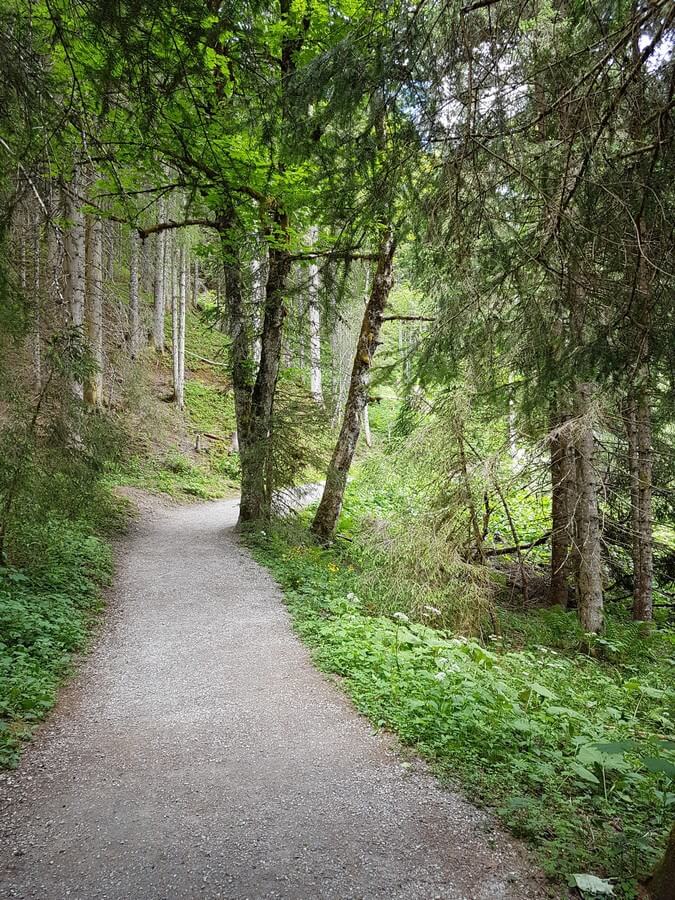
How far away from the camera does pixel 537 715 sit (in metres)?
4.21

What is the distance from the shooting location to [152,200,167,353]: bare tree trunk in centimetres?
2075

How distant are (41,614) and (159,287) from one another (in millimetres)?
19164

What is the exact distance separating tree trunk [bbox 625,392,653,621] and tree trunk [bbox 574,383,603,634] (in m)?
1.00

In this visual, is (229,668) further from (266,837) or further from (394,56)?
(394,56)

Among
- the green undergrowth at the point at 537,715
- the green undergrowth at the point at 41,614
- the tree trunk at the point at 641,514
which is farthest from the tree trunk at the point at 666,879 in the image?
the tree trunk at the point at 641,514

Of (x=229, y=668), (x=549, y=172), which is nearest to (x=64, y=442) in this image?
(x=229, y=668)

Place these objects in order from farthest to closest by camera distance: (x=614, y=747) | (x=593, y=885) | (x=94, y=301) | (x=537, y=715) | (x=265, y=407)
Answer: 1. (x=94, y=301)
2. (x=265, y=407)
3. (x=537, y=715)
4. (x=614, y=747)
5. (x=593, y=885)

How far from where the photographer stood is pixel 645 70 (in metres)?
2.84

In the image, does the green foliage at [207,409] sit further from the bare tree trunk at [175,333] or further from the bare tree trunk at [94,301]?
the bare tree trunk at [94,301]

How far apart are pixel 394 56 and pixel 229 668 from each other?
548 cm

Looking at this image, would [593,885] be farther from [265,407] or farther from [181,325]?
[181,325]

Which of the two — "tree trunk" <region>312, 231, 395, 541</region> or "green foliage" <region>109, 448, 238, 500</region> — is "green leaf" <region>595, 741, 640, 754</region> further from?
"green foliage" <region>109, 448, 238, 500</region>

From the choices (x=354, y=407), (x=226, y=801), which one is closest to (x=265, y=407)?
(x=354, y=407)

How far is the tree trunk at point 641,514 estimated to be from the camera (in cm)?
775
